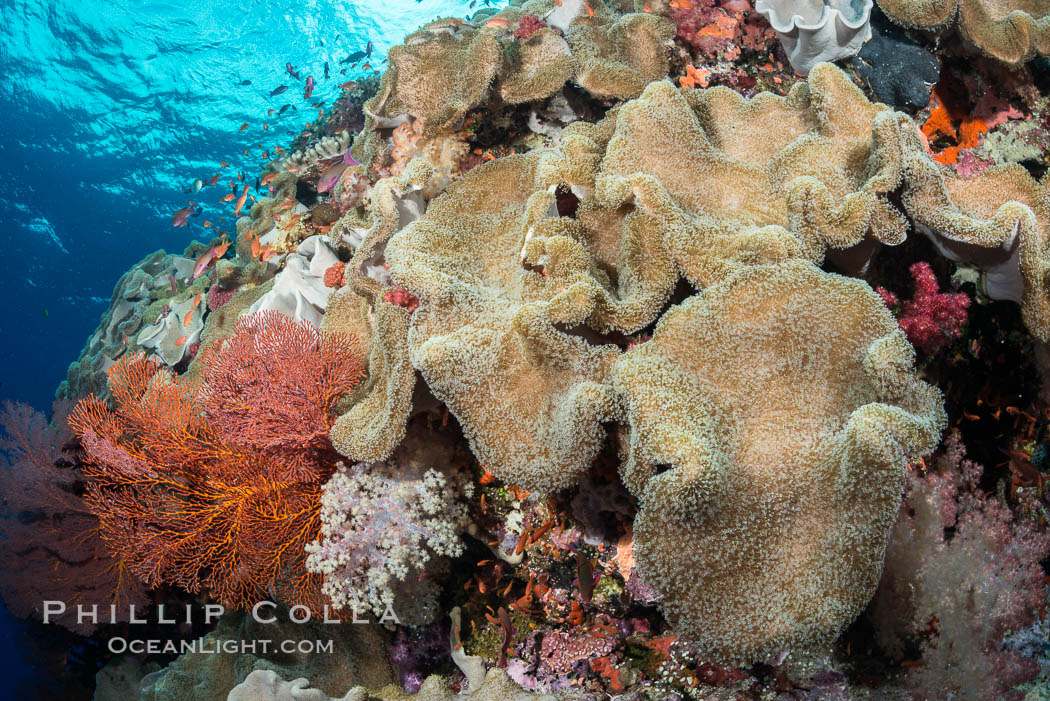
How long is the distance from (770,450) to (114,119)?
106 ft

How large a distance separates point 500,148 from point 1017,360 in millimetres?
3473

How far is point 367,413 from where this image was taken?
8.86 ft

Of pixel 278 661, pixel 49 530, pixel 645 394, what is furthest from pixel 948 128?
pixel 49 530

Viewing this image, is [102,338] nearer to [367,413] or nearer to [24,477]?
[24,477]

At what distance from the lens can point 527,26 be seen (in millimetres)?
4227

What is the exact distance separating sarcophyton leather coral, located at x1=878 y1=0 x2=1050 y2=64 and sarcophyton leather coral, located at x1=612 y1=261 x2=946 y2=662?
2.33 m

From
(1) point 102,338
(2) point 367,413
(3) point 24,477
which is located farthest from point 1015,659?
(1) point 102,338

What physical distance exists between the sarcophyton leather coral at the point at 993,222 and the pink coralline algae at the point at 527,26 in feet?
9.51

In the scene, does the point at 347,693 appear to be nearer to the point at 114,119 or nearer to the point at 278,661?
the point at 278,661

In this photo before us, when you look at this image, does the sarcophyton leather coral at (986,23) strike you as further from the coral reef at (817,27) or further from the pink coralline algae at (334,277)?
the pink coralline algae at (334,277)

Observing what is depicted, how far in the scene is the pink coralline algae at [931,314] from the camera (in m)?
2.54

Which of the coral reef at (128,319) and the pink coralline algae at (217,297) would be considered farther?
the coral reef at (128,319)

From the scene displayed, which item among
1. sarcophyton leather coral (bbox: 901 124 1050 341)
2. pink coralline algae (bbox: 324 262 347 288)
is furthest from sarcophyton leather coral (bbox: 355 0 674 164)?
sarcophyton leather coral (bbox: 901 124 1050 341)

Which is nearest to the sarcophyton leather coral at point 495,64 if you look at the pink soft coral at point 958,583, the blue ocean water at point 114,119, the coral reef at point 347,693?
the pink soft coral at point 958,583
